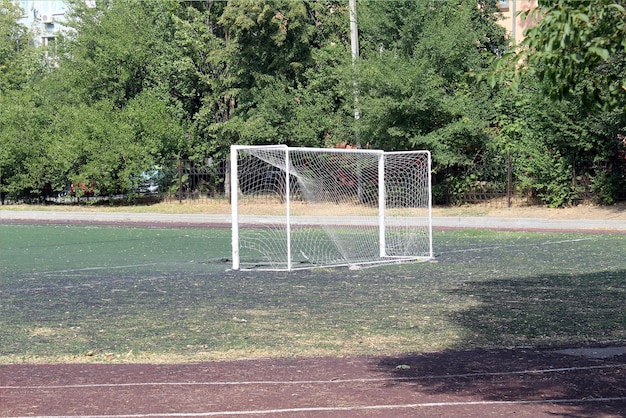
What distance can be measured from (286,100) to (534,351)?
30.9m

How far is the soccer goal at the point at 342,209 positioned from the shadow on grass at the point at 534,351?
5045 millimetres

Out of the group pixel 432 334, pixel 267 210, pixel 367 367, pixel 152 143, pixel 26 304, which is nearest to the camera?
pixel 367 367

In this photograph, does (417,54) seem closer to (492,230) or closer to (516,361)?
(492,230)

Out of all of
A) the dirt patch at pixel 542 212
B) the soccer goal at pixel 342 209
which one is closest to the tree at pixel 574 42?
the soccer goal at pixel 342 209

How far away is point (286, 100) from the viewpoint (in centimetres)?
4044

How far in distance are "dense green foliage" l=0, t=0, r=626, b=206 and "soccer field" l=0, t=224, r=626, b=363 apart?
11731mm

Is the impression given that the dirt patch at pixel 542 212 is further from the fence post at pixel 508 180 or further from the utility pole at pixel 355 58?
the utility pole at pixel 355 58

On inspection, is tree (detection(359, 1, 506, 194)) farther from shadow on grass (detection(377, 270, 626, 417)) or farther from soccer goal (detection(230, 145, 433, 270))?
shadow on grass (detection(377, 270, 626, 417))

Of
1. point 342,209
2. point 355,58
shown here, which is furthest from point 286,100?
point 342,209

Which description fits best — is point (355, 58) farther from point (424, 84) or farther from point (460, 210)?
point (460, 210)

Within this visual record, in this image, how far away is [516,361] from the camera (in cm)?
979

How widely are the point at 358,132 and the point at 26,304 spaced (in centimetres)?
2360

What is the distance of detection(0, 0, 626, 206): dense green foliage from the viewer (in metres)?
34.7

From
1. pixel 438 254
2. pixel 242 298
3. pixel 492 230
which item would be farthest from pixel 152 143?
pixel 242 298
